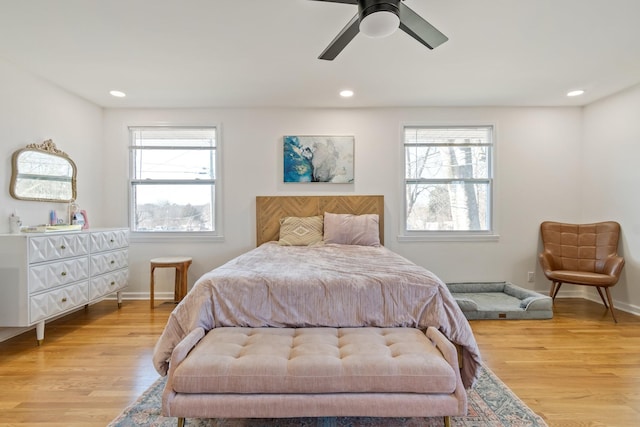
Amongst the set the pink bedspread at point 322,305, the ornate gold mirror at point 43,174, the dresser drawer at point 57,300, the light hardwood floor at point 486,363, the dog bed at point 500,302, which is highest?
the ornate gold mirror at point 43,174

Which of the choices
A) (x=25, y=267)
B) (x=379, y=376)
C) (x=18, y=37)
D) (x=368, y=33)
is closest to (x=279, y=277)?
(x=379, y=376)

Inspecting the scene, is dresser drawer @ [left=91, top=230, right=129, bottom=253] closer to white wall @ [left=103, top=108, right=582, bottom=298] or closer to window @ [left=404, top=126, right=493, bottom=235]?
white wall @ [left=103, top=108, right=582, bottom=298]

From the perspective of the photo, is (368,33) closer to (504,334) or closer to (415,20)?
(415,20)

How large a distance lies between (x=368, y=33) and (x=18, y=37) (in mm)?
2686

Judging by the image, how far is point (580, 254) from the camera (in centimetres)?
378

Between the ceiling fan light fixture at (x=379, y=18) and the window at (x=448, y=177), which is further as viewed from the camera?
the window at (x=448, y=177)

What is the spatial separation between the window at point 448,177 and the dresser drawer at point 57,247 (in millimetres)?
3608

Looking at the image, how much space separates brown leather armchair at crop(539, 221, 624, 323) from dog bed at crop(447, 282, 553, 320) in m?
0.42

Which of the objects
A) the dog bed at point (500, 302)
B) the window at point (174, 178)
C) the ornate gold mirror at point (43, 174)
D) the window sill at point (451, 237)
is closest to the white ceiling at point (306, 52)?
the window at point (174, 178)

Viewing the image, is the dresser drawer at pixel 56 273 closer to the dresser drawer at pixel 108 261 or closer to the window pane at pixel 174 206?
the dresser drawer at pixel 108 261

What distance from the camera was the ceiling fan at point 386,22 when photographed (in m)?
1.65

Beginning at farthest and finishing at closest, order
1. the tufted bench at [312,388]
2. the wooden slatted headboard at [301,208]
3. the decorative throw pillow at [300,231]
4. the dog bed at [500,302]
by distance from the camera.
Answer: the wooden slatted headboard at [301,208] < the decorative throw pillow at [300,231] < the dog bed at [500,302] < the tufted bench at [312,388]

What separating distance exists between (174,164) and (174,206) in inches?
21.6

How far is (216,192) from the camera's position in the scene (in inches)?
163
